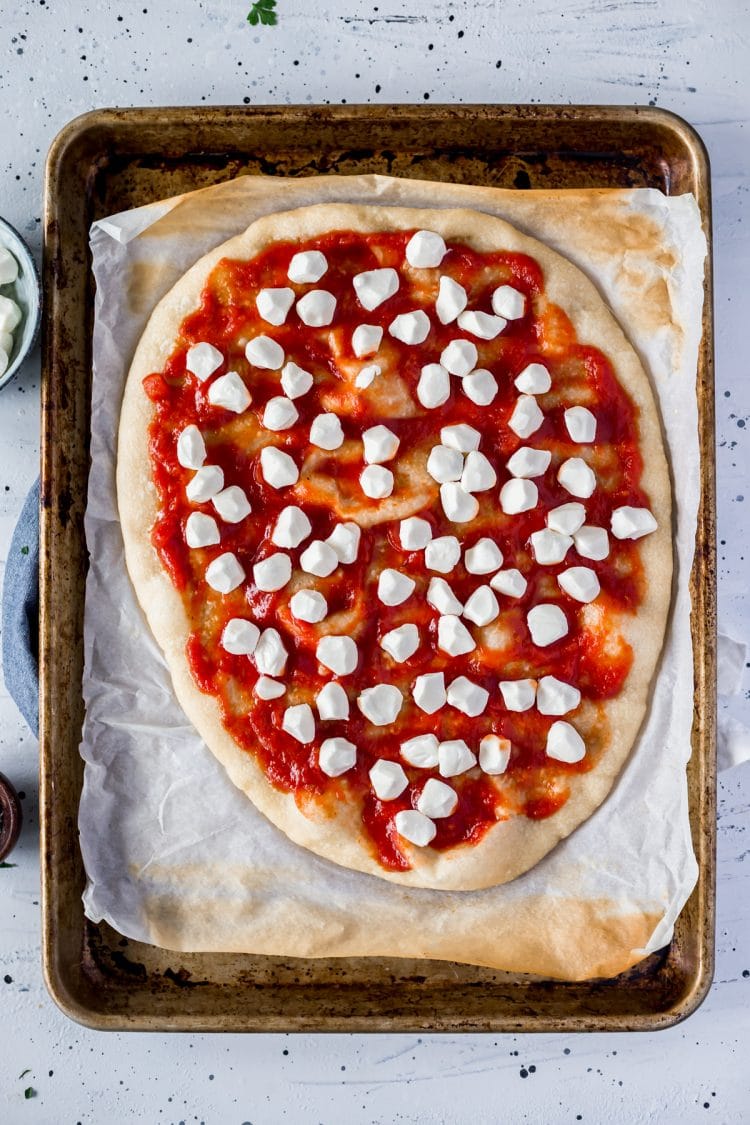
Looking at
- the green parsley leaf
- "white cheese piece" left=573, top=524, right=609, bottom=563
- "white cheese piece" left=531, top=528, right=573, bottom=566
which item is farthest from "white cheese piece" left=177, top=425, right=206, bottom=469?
the green parsley leaf

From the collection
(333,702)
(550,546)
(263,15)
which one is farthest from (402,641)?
(263,15)

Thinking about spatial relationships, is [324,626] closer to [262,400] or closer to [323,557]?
[323,557]

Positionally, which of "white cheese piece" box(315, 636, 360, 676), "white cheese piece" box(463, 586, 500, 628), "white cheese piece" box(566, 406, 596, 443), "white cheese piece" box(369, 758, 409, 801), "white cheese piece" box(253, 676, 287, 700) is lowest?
"white cheese piece" box(369, 758, 409, 801)

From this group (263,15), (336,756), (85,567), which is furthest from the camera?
(263,15)

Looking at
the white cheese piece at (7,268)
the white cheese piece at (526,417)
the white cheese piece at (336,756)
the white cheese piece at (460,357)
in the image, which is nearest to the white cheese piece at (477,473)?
the white cheese piece at (526,417)

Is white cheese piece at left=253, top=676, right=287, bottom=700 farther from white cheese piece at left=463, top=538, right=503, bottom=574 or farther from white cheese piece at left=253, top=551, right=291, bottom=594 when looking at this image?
white cheese piece at left=463, top=538, right=503, bottom=574

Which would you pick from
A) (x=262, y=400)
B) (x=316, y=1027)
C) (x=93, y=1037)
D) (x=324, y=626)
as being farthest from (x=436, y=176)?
(x=93, y=1037)

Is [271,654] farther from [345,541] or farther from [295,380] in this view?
[295,380]
